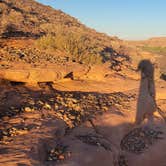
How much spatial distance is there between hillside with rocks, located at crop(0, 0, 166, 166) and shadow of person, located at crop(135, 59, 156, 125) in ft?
0.11

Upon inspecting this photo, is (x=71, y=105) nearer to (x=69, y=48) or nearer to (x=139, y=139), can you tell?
(x=139, y=139)

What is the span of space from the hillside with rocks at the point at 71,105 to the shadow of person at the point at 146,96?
33mm

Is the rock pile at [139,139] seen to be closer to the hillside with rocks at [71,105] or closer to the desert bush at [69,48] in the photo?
the hillside with rocks at [71,105]

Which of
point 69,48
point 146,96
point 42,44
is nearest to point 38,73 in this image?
point 42,44

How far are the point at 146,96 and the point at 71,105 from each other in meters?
3.08

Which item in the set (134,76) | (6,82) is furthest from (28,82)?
(134,76)

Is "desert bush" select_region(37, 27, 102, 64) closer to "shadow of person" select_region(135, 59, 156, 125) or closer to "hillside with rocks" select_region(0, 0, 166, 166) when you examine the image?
"hillside with rocks" select_region(0, 0, 166, 166)

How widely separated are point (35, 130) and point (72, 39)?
5598mm

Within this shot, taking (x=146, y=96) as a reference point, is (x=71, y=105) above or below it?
above

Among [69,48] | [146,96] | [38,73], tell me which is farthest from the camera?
[69,48]

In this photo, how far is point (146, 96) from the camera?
1039 cm

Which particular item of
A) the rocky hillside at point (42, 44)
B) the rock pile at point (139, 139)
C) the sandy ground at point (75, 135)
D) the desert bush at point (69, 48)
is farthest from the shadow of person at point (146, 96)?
the desert bush at point (69, 48)

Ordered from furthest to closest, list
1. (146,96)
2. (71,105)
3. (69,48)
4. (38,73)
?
(69,48) → (146,96) → (38,73) → (71,105)

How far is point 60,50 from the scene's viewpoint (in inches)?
431
